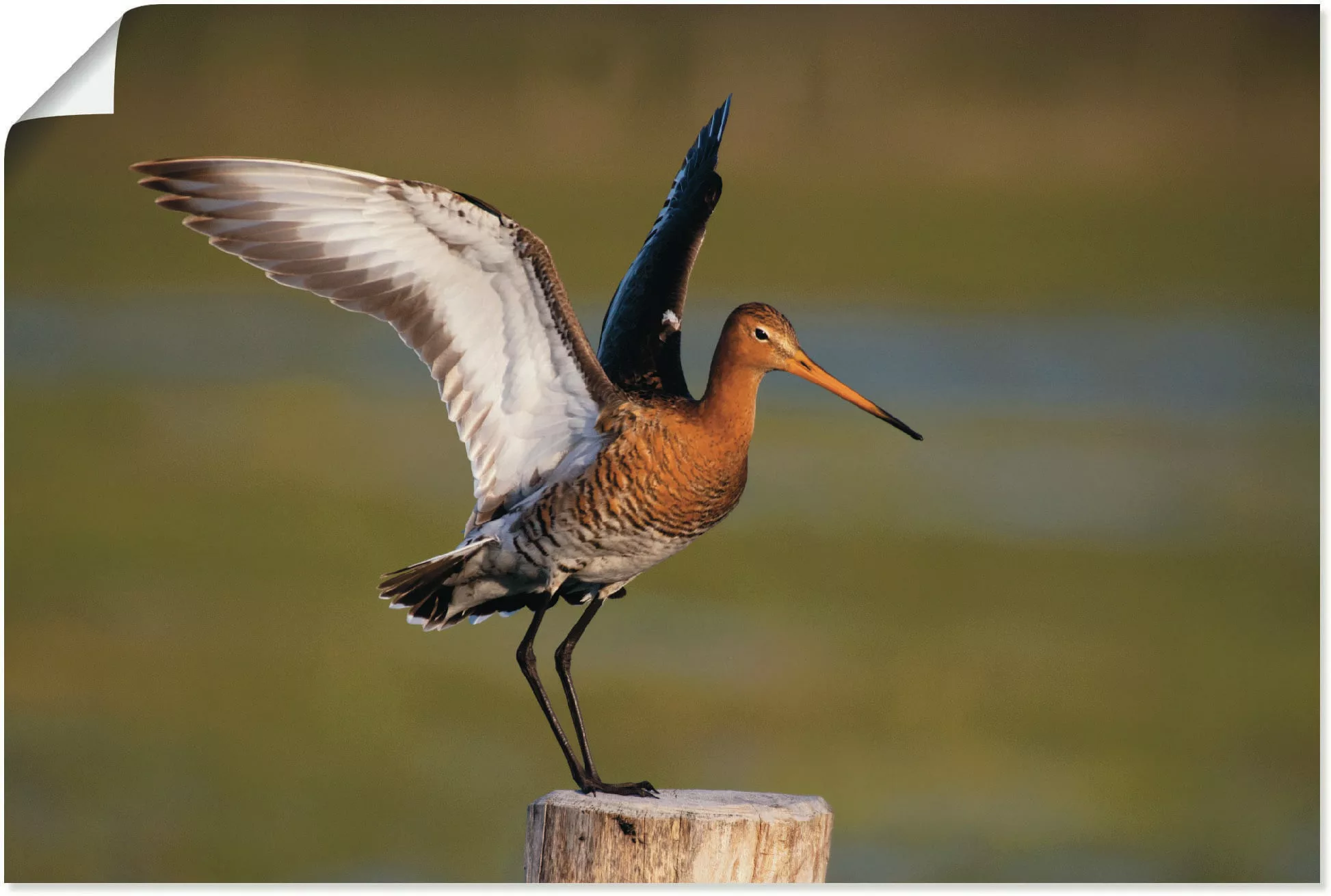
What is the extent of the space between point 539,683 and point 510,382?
2.65 ft

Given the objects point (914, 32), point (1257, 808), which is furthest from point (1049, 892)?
point (914, 32)

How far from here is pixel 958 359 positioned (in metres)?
4.91

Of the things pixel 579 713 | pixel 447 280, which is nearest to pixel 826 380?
pixel 447 280

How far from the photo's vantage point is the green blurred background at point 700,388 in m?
4.28

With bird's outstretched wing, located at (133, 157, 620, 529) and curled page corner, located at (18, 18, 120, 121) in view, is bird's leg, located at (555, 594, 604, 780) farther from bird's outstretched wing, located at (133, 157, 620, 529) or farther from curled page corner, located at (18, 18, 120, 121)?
curled page corner, located at (18, 18, 120, 121)

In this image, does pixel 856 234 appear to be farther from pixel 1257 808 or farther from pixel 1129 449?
pixel 1257 808

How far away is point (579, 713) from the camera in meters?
4.15

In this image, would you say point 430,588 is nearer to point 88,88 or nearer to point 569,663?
point 569,663

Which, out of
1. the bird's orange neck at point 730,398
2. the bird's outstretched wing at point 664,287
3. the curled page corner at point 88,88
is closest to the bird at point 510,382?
the bird's orange neck at point 730,398

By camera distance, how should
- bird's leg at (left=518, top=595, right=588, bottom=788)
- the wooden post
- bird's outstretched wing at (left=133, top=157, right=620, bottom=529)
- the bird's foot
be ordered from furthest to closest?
bird's leg at (left=518, top=595, right=588, bottom=788)
the bird's foot
bird's outstretched wing at (left=133, top=157, right=620, bottom=529)
the wooden post

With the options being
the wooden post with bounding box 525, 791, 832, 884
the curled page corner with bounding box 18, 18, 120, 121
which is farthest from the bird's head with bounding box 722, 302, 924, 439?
the curled page corner with bounding box 18, 18, 120, 121

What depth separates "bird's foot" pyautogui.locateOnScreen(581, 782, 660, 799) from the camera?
3.83 m

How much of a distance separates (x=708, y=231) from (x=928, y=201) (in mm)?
704

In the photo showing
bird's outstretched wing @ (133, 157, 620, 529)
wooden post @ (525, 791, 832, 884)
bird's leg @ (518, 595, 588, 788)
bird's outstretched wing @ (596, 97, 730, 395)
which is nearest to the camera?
wooden post @ (525, 791, 832, 884)
